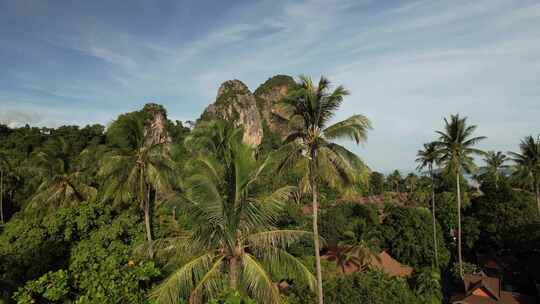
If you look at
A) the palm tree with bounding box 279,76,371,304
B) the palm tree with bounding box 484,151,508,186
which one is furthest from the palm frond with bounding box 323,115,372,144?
the palm tree with bounding box 484,151,508,186

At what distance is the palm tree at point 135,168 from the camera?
40.2 ft

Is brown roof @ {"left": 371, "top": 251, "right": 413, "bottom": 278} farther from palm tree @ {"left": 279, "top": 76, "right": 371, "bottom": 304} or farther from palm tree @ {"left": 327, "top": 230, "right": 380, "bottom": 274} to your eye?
palm tree @ {"left": 279, "top": 76, "right": 371, "bottom": 304}

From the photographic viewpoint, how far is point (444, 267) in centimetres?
2847

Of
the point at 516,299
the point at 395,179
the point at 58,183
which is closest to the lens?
the point at 58,183

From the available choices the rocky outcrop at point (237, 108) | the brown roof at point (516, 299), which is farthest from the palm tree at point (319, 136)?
the rocky outcrop at point (237, 108)

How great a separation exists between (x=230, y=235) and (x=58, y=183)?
48.9 feet

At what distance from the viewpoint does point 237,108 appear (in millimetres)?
80625

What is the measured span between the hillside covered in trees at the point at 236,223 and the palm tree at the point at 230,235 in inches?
1.3

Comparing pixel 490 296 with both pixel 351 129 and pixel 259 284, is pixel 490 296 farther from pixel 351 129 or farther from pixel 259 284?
pixel 259 284

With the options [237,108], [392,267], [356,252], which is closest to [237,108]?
[237,108]

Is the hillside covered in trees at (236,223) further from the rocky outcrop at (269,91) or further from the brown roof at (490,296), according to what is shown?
the rocky outcrop at (269,91)

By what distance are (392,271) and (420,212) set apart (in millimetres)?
8537

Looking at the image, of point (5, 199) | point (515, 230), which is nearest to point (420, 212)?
point (515, 230)

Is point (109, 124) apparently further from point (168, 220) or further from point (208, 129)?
point (168, 220)
